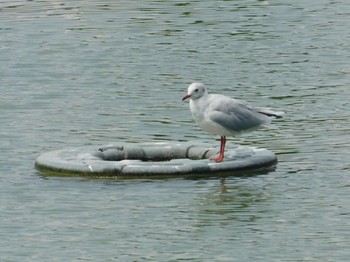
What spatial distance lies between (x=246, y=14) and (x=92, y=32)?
2850mm

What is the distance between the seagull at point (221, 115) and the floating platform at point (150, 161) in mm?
243

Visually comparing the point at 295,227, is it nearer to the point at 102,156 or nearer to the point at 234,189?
the point at 234,189

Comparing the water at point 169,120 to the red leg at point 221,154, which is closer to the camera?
the water at point 169,120

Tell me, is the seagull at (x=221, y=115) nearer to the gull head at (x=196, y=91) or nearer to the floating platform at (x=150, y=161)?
the gull head at (x=196, y=91)

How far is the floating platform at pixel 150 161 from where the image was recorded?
1686 centimetres

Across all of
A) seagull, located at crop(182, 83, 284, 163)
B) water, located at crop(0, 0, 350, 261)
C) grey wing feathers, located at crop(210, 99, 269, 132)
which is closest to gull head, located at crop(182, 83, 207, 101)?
seagull, located at crop(182, 83, 284, 163)

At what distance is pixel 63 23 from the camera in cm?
2827

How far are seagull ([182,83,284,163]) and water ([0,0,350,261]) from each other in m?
0.56

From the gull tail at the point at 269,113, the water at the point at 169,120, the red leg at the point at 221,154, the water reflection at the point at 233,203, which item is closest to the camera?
the water at the point at 169,120

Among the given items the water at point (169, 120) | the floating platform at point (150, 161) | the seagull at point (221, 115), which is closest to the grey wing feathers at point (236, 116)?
the seagull at point (221, 115)

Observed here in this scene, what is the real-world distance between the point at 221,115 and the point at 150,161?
38.8 inches

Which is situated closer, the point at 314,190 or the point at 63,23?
the point at 314,190

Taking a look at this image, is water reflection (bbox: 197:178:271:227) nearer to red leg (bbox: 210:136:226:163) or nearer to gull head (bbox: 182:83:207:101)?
red leg (bbox: 210:136:226:163)

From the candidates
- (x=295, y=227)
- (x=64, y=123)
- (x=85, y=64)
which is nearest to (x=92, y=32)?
(x=85, y=64)
